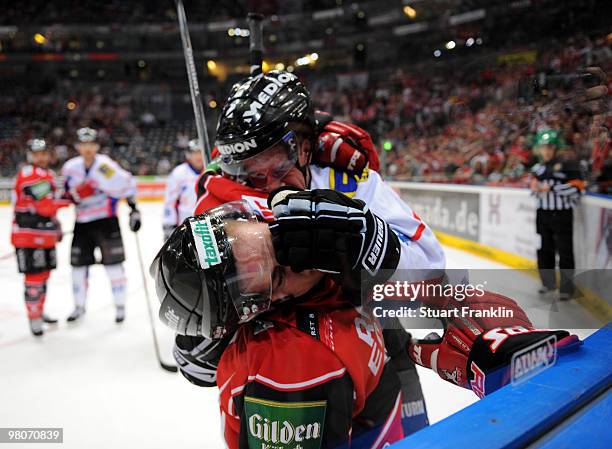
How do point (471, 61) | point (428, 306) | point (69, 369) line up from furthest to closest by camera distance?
point (69, 369), point (471, 61), point (428, 306)

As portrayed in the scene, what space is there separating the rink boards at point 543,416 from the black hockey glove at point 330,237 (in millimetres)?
205

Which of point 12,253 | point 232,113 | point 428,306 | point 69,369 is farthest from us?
point 12,253

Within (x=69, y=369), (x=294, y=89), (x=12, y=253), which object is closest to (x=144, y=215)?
(x=12, y=253)

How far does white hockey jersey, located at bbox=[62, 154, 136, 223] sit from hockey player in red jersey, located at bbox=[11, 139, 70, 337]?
0.65 feet

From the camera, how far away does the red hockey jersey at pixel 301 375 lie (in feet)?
2.19

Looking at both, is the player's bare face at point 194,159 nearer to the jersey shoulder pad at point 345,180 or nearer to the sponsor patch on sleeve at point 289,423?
the jersey shoulder pad at point 345,180

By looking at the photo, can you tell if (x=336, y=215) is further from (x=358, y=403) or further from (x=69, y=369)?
(x=69, y=369)

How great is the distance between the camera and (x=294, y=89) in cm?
95

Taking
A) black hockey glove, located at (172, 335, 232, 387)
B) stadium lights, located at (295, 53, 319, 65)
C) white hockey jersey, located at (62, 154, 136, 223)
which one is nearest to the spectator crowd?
stadium lights, located at (295, 53, 319, 65)

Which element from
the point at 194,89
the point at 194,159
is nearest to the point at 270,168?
the point at 194,89

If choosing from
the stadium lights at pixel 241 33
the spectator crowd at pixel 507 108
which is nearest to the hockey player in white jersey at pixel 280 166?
the spectator crowd at pixel 507 108

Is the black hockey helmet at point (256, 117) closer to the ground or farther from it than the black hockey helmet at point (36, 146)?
closer to the ground

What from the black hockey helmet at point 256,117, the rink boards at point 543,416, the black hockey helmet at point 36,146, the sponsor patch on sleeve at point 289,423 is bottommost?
the sponsor patch on sleeve at point 289,423

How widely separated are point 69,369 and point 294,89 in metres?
2.47
